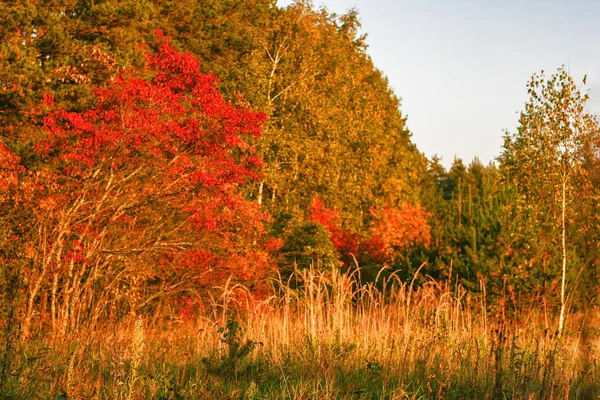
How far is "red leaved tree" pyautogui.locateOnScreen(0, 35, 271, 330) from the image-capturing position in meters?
11.3

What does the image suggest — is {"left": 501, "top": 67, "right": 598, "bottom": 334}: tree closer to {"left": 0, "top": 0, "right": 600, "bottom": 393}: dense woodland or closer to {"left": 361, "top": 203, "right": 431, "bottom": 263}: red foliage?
{"left": 0, "top": 0, "right": 600, "bottom": 393}: dense woodland

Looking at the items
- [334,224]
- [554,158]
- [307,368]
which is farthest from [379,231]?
[307,368]

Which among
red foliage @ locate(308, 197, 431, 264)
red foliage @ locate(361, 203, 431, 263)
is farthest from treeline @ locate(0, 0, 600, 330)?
red foliage @ locate(361, 203, 431, 263)

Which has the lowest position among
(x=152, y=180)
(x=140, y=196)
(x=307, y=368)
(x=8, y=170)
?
(x=307, y=368)

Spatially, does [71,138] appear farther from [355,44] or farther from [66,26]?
[355,44]

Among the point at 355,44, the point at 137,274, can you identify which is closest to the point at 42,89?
the point at 137,274

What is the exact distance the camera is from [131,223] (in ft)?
41.3

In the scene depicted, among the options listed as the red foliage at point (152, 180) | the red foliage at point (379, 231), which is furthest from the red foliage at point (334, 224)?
the red foliage at point (152, 180)

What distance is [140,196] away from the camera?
12195 millimetres

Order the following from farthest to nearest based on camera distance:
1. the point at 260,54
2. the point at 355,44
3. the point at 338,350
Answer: the point at 355,44
the point at 260,54
the point at 338,350

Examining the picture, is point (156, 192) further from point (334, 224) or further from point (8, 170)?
point (334, 224)

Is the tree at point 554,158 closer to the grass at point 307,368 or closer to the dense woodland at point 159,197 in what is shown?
the dense woodland at point 159,197

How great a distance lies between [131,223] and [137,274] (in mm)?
985

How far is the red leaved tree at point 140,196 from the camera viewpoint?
11.3 metres
